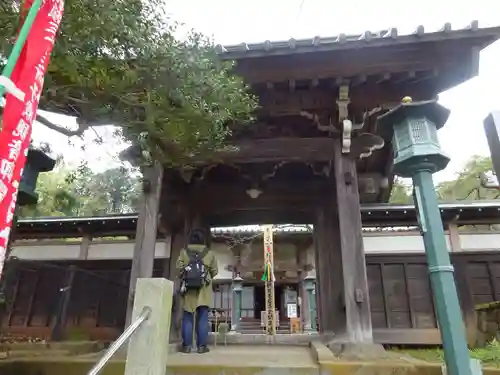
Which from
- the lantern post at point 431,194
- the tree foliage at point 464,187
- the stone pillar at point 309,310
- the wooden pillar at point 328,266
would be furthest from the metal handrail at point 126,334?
the tree foliage at point 464,187

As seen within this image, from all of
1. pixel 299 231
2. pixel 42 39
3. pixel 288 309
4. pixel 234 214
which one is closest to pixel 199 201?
pixel 234 214

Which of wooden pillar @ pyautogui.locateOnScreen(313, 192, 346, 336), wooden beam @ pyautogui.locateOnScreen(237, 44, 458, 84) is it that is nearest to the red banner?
wooden beam @ pyautogui.locateOnScreen(237, 44, 458, 84)

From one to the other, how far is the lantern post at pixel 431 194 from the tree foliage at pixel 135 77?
1.72 metres

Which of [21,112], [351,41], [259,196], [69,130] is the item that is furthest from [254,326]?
[21,112]

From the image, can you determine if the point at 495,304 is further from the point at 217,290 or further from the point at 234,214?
the point at 217,290

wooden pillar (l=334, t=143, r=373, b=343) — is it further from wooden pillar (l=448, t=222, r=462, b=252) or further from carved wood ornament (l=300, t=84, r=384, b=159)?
wooden pillar (l=448, t=222, r=462, b=252)

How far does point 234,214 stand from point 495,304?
532cm

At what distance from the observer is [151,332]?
2.30 meters

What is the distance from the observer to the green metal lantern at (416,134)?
2826mm

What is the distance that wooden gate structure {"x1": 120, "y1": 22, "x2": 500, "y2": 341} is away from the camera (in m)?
4.63

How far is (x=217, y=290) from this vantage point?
1797 cm

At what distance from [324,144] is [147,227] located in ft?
9.74

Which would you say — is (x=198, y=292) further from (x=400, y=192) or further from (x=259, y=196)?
(x=400, y=192)

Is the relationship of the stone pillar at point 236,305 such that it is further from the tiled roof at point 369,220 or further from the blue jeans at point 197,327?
the blue jeans at point 197,327
